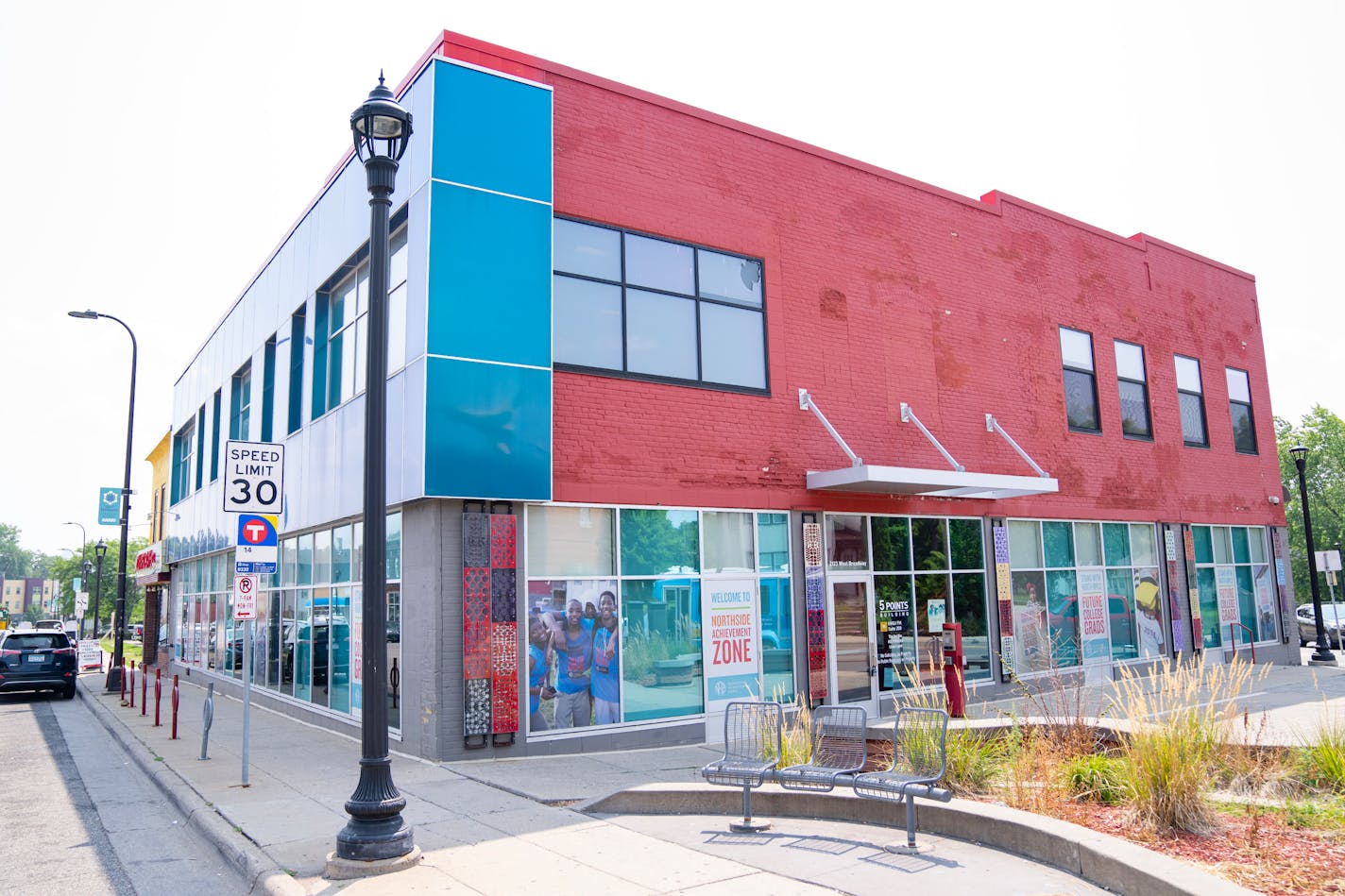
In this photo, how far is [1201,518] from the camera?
2328 centimetres

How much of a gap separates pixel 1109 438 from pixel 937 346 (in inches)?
229

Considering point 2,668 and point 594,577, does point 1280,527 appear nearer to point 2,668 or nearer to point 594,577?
point 594,577

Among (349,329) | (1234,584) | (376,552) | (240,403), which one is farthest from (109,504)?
(1234,584)

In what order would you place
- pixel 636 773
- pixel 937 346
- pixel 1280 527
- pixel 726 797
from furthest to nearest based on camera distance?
pixel 1280 527 → pixel 937 346 → pixel 636 773 → pixel 726 797

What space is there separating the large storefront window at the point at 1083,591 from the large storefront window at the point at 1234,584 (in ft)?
7.58

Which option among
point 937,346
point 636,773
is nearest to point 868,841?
point 636,773

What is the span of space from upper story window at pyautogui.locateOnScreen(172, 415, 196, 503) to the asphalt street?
15104 millimetres

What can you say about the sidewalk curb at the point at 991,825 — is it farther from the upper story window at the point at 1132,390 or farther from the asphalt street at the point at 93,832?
the upper story window at the point at 1132,390

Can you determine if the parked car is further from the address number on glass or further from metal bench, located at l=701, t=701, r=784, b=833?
the address number on glass

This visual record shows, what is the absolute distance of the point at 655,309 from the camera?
14.5 meters

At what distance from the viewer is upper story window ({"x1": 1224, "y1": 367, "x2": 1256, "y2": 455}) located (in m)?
25.2

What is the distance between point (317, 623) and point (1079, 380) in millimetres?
16432

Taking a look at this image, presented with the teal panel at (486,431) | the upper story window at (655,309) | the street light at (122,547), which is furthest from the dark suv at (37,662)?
the upper story window at (655,309)

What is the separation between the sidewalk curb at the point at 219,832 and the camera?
6.98 meters
